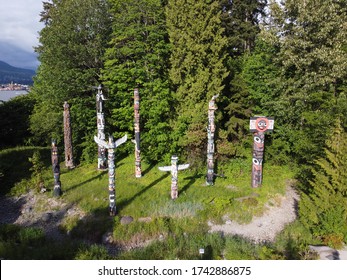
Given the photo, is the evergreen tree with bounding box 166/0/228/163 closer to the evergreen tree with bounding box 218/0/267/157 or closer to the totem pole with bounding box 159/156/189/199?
the evergreen tree with bounding box 218/0/267/157

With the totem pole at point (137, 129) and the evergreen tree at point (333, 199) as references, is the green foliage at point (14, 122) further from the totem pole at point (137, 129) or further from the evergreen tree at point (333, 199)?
the evergreen tree at point (333, 199)

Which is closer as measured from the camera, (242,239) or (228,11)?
(242,239)

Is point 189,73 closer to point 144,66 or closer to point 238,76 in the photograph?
point 144,66

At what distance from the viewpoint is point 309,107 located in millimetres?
17375

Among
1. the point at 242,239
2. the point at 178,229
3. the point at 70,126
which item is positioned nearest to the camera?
the point at 242,239

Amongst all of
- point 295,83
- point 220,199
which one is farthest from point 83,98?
point 295,83

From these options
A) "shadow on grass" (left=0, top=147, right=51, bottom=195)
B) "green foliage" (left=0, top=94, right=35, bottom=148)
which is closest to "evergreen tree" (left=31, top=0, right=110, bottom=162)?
"shadow on grass" (left=0, top=147, right=51, bottom=195)

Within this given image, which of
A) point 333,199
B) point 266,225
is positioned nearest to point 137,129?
point 266,225

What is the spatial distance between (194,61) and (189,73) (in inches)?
35.5

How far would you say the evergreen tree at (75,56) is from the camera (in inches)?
823

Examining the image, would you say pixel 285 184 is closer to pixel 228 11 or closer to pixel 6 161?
pixel 228 11

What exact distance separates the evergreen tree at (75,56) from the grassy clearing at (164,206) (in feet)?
15.1

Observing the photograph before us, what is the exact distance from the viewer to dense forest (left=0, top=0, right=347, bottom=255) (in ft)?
55.8
